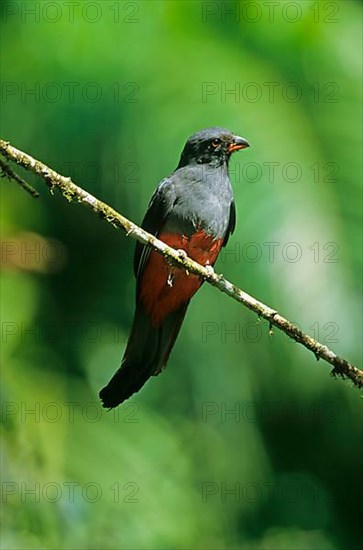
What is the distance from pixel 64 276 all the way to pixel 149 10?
1.68 metres

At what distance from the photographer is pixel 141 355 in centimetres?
555

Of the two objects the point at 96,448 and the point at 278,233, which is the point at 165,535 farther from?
the point at 278,233

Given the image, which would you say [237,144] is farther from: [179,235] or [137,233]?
[137,233]

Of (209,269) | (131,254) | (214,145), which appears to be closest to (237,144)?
(214,145)

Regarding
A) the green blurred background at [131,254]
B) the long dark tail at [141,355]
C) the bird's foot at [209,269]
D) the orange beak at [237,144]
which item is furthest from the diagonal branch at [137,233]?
the green blurred background at [131,254]

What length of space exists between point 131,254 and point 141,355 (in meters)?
2.10

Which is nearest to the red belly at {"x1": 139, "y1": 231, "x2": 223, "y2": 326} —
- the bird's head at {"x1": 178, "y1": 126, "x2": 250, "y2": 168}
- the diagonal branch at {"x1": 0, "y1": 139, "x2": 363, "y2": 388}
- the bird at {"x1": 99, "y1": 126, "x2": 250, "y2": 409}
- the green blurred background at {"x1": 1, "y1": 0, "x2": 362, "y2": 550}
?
the bird at {"x1": 99, "y1": 126, "x2": 250, "y2": 409}

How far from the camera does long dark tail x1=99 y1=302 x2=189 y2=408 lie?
523 cm

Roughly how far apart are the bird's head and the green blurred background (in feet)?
1.87

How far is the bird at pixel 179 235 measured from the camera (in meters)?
5.62

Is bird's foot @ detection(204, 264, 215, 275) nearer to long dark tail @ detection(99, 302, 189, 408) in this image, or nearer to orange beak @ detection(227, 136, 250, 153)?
long dark tail @ detection(99, 302, 189, 408)

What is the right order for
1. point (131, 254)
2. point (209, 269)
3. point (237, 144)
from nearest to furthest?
1. point (209, 269)
2. point (237, 144)
3. point (131, 254)

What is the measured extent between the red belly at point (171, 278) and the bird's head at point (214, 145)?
44 cm

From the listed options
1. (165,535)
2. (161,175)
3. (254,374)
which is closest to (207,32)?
(161,175)
